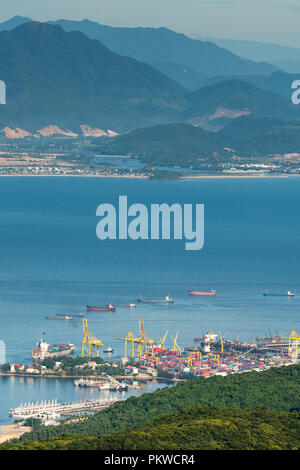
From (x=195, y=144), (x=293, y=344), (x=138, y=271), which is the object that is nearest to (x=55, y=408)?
(x=293, y=344)

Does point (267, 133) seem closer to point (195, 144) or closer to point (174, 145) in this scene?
point (195, 144)

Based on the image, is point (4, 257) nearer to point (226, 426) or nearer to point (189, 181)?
point (226, 426)

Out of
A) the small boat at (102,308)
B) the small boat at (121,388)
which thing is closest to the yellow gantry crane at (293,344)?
the small boat at (121,388)

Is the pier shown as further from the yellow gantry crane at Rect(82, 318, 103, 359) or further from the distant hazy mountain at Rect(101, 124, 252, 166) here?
the distant hazy mountain at Rect(101, 124, 252, 166)

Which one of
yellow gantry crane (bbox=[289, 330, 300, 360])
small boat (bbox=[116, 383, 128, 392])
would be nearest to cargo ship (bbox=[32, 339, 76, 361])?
small boat (bbox=[116, 383, 128, 392])

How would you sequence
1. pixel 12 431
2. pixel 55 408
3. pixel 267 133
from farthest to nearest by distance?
pixel 267 133 < pixel 55 408 < pixel 12 431

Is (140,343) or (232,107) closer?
(140,343)

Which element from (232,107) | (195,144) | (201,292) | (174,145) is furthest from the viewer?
(232,107)
